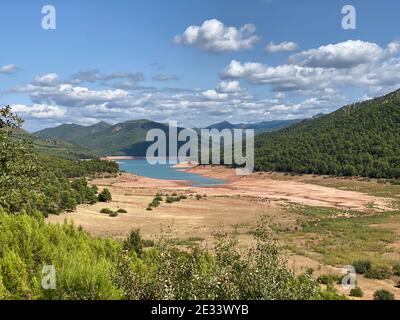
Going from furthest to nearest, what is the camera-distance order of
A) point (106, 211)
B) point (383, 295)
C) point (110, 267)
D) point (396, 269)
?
point (106, 211) < point (396, 269) < point (383, 295) < point (110, 267)

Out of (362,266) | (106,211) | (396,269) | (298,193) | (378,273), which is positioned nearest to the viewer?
(378,273)

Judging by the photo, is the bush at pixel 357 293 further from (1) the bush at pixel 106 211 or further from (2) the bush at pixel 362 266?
(1) the bush at pixel 106 211

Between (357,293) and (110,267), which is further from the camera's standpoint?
(357,293)

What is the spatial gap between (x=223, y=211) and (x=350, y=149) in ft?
296

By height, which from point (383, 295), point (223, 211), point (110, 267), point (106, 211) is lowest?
point (223, 211)

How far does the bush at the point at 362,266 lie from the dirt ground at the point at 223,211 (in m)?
1.53

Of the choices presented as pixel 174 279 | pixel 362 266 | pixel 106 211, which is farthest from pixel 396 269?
pixel 106 211

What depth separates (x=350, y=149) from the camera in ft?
508

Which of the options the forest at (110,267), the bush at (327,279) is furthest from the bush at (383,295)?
the forest at (110,267)

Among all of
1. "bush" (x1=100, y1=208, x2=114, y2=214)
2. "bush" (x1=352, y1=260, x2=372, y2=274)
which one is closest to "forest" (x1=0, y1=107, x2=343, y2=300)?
"bush" (x1=352, y1=260, x2=372, y2=274)

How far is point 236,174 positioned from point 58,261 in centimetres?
13985

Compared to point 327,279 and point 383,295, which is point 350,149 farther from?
point 383,295
